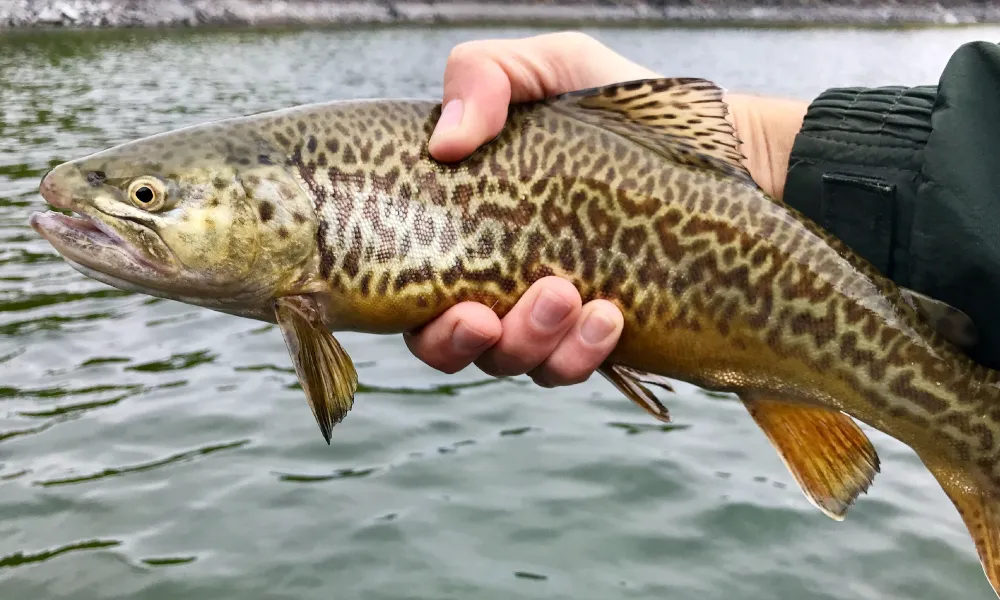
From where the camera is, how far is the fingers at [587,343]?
3936mm

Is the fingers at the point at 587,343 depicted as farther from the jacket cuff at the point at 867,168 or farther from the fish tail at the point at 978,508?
the fish tail at the point at 978,508

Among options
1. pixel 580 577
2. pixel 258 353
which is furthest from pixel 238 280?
pixel 258 353

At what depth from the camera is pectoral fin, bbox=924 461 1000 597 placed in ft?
12.1

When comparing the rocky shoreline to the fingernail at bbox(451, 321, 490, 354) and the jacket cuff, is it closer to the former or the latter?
the fingernail at bbox(451, 321, 490, 354)

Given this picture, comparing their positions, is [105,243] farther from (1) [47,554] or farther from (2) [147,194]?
(1) [47,554]

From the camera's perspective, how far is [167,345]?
37.7 ft

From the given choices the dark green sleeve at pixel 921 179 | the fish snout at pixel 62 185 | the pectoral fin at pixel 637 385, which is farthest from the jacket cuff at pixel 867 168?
the fish snout at pixel 62 185

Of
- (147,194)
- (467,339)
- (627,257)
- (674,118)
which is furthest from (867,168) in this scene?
(147,194)

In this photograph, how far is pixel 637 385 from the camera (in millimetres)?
4164

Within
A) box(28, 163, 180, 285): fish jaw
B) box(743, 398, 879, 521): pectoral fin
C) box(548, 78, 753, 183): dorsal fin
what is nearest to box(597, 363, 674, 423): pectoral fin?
box(743, 398, 879, 521): pectoral fin

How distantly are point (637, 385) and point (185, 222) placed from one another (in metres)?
2.04

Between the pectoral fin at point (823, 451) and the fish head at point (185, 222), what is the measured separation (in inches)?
82.2

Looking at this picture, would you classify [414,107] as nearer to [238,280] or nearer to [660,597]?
[238,280]

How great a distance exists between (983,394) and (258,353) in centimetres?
915
